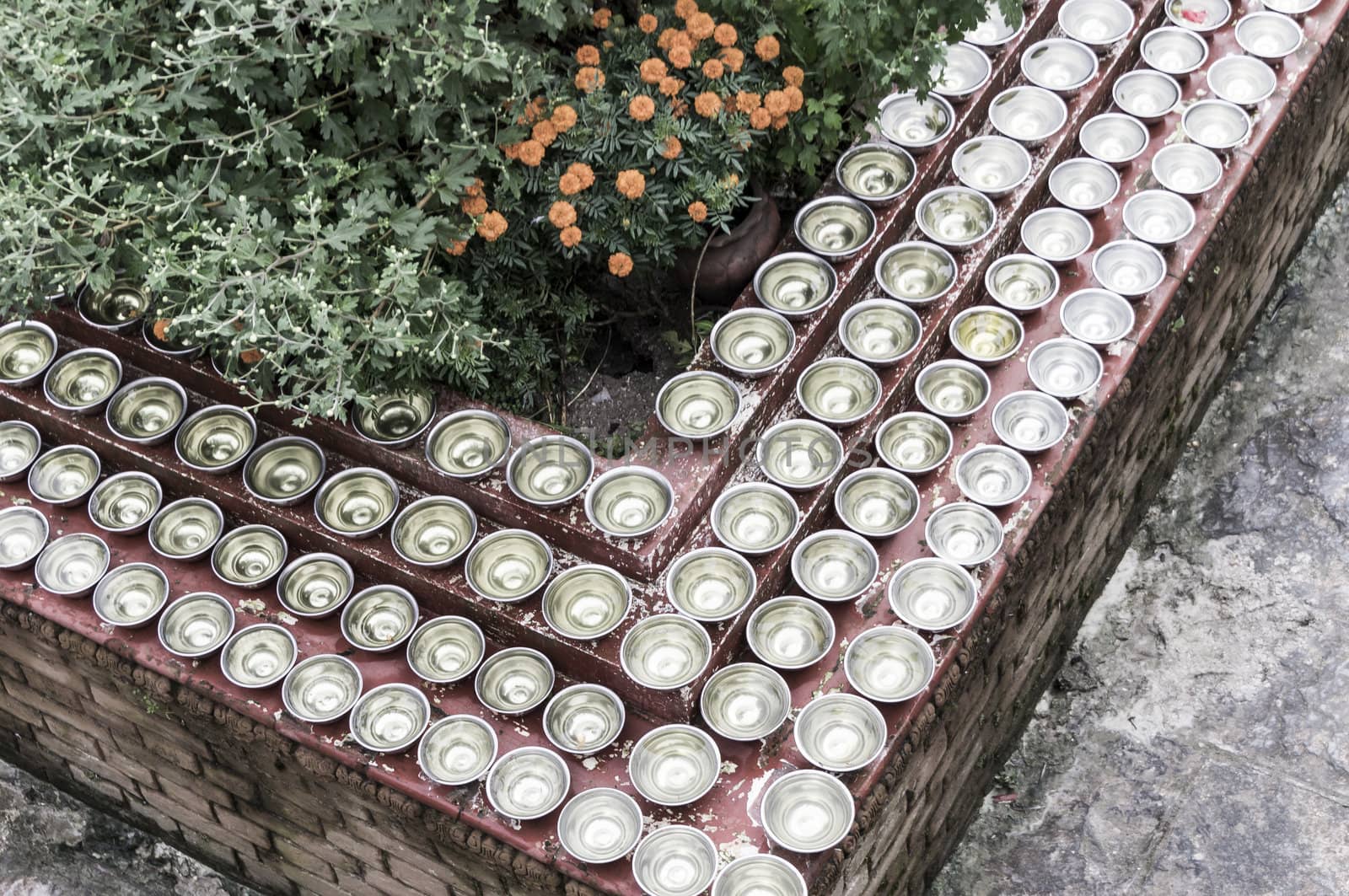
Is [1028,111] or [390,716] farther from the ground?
[1028,111]

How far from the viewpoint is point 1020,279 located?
4.95 meters

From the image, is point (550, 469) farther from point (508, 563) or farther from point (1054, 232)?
point (1054, 232)

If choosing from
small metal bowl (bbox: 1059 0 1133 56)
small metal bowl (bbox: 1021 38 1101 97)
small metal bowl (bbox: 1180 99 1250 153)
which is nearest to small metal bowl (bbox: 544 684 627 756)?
small metal bowl (bbox: 1021 38 1101 97)

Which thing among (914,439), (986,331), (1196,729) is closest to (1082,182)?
(986,331)

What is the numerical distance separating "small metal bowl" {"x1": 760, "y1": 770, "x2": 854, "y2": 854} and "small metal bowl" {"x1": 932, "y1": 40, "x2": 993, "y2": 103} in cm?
228

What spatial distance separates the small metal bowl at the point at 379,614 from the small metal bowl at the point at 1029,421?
65.7 inches

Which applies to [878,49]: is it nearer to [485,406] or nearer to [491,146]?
[491,146]

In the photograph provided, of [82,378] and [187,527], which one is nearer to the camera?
[187,527]

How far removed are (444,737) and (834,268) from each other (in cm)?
174

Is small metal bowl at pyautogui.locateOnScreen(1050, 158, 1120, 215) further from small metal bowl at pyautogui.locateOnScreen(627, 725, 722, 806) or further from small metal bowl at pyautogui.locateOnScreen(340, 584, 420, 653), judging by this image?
small metal bowl at pyautogui.locateOnScreen(340, 584, 420, 653)

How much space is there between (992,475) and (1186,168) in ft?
4.42

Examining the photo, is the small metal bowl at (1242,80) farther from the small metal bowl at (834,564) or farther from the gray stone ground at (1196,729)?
the small metal bowl at (834,564)

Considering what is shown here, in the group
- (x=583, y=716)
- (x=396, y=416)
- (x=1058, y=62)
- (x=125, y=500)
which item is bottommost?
(x=125, y=500)

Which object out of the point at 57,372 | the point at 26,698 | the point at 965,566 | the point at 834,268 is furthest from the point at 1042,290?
the point at 26,698
